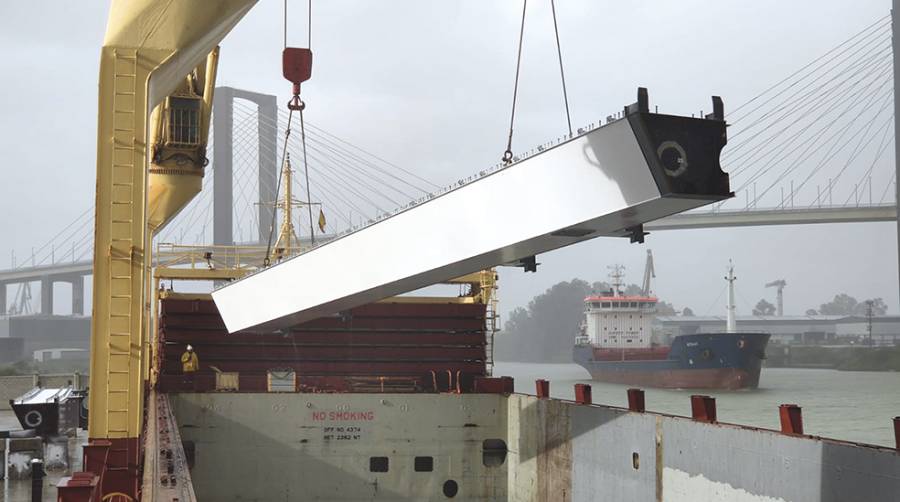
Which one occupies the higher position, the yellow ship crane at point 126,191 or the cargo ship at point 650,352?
the yellow ship crane at point 126,191

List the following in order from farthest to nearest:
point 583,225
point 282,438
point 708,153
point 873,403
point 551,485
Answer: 1. point 873,403
2. point 282,438
3. point 551,485
4. point 583,225
5. point 708,153

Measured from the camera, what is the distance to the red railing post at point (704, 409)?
1531cm

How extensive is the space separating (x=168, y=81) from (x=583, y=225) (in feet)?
23.3

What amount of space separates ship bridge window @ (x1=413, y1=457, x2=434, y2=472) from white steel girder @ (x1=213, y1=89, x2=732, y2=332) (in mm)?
6695

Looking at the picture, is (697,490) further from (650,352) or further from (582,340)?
(582,340)

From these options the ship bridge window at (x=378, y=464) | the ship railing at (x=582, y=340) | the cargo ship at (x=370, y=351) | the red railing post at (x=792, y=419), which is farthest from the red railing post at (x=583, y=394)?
the ship railing at (x=582, y=340)

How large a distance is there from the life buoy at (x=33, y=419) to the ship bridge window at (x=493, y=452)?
1002cm

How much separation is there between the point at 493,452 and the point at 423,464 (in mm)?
1703

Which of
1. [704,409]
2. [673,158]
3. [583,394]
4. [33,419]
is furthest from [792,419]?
[33,419]

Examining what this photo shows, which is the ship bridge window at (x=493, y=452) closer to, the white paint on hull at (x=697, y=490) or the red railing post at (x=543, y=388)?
the red railing post at (x=543, y=388)

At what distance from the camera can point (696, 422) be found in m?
14.9

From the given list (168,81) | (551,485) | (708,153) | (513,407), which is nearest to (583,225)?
(708,153)

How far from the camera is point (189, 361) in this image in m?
23.5

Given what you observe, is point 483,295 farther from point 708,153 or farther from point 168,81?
point 708,153
